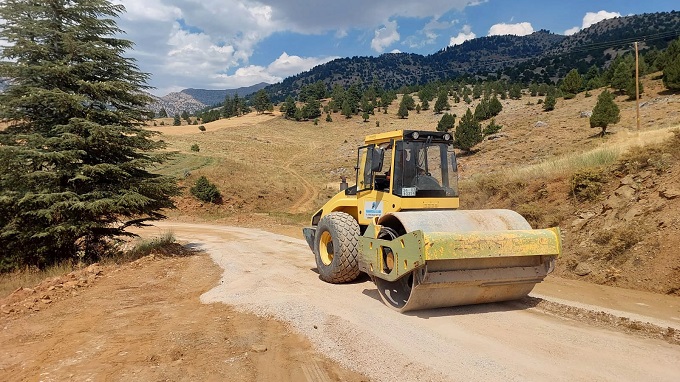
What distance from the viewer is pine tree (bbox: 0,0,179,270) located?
11.0m

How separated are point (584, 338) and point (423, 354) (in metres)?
2.15

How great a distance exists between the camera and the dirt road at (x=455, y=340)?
169 inches

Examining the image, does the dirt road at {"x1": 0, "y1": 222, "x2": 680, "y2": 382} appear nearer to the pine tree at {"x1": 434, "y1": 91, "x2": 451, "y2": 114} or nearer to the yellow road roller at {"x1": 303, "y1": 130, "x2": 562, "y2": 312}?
the yellow road roller at {"x1": 303, "y1": 130, "x2": 562, "y2": 312}

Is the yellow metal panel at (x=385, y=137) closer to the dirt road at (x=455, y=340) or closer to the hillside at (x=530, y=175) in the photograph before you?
the dirt road at (x=455, y=340)

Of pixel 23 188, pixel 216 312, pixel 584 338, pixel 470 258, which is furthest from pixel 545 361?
pixel 23 188

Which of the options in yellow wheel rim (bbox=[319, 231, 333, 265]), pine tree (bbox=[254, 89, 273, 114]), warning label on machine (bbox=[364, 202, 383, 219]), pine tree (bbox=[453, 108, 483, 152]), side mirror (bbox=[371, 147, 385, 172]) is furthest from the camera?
pine tree (bbox=[254, 89, 273, 114])

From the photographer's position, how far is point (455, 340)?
5.16 m

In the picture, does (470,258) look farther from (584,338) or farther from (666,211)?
(666,211)

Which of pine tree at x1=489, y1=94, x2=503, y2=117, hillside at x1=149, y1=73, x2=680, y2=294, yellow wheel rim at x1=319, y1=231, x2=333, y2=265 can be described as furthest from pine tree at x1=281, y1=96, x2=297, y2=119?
yellow wheel rim at x1=319, y1=231, x2=333, y2=265

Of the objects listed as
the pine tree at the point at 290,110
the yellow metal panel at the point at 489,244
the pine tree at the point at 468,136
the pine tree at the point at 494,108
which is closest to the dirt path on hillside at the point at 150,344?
the yellow metal panel at the point at 489,244

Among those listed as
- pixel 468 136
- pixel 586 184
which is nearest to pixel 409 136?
pixel 586 184

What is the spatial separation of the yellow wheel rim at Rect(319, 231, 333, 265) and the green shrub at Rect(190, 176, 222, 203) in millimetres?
25217

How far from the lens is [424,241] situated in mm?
5512

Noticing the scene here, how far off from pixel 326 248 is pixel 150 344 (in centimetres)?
435
